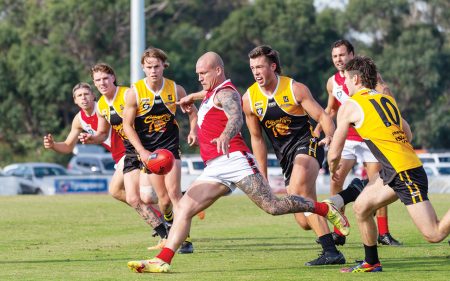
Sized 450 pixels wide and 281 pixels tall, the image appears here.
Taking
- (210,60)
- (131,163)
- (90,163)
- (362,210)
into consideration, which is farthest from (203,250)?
(90,163)

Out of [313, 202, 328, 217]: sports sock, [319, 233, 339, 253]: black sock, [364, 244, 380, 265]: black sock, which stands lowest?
[319, 233, 339, 253]: black sock

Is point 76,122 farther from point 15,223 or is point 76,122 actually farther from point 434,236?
point 434,236

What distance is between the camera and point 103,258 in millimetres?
13148

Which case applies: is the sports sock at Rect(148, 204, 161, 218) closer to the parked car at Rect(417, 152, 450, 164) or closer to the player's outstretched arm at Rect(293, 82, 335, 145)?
the player's outstretched arm at Rect(293, 82, 335, 145)

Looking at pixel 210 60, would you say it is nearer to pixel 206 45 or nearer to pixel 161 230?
pixel 161 230

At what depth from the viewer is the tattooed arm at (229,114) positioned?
1035 cm

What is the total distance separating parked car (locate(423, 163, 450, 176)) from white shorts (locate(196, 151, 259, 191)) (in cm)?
4003

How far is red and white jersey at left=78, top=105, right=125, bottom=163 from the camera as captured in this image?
15711mm

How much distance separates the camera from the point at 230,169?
36.1 feet

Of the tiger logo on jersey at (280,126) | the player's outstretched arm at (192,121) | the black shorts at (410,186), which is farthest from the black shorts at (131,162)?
the black shorts at (410,186)

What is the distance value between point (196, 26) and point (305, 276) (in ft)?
216

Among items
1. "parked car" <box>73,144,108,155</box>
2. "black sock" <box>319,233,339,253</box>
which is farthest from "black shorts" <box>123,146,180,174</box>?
"parked car" <box>73,144,108,155</box>

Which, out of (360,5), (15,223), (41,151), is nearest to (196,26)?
(360,5)

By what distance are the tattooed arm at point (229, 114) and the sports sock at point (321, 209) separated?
1.35m
